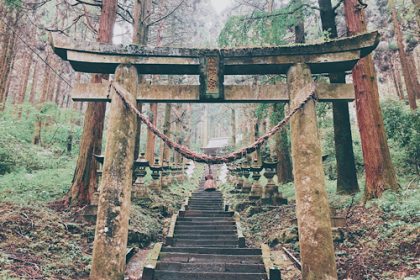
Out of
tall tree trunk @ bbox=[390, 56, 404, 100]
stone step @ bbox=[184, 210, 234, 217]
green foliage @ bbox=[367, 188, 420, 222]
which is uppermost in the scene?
tall tree trunk @ bbox=[390, 56, 404, 100]

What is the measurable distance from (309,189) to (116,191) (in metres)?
2.77

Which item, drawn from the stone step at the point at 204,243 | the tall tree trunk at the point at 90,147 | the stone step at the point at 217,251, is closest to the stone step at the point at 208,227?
the stone step at the point at 204,243

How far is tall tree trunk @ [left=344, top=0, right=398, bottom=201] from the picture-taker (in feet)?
23.5

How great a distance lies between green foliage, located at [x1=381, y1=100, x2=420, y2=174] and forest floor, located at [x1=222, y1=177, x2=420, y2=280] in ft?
9.02

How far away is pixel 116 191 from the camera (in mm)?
4043

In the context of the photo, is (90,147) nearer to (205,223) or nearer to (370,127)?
(205,223)

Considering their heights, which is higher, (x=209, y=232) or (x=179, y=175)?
(x=179, y=175)

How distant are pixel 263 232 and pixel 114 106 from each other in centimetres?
658

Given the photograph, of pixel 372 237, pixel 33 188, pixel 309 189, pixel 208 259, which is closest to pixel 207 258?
pixel 208 259

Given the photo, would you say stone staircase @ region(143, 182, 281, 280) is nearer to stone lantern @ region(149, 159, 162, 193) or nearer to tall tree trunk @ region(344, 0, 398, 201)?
tall tree trunk @ region(344, 0, 398, 201)

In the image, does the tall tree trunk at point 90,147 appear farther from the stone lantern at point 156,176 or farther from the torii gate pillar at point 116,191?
the stone lantern at point 156,176

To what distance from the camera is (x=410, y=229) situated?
17.5ft

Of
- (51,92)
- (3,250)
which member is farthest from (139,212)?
(51,92)

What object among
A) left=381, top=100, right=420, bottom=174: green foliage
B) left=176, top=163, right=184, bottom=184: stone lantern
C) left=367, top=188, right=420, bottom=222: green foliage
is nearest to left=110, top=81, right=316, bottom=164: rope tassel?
left=367, top=188, right=420, bottom=222: green foliage
